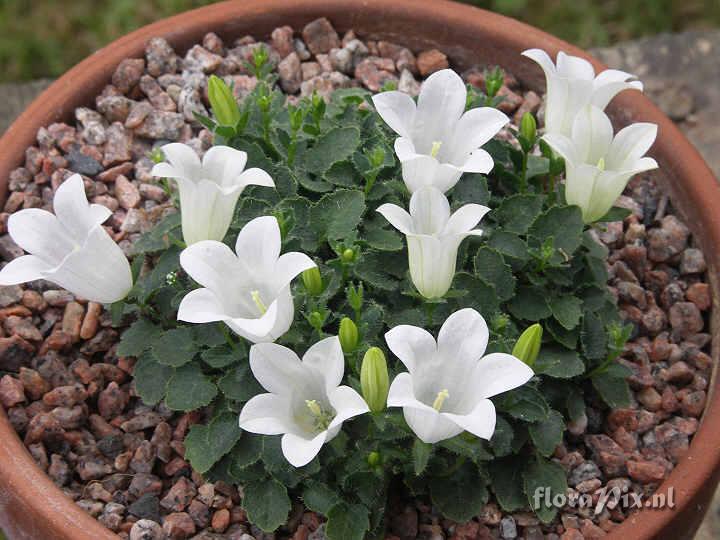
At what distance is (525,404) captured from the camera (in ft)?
6.02

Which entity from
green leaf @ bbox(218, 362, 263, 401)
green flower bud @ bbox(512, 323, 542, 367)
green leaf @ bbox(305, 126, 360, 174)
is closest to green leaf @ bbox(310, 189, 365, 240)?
green leaf @ bbox(305, 126, 360, 174)

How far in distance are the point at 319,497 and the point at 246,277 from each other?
433 millimetres

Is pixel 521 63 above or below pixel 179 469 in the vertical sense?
above

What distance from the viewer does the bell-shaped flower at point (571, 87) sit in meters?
1.95

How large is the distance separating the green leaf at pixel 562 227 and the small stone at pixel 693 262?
1.41ft

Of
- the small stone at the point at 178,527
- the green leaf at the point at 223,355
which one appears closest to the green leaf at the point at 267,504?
the small stone at the point at 178,527

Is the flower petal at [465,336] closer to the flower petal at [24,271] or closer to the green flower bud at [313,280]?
the green flower bud at [313,280]

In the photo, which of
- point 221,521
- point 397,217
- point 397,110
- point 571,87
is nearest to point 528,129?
point 571,87

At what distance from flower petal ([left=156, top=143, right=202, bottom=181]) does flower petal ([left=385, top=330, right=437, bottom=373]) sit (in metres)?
0.47

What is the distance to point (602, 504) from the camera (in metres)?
1.94

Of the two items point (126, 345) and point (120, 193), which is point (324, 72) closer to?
point (120, 193)

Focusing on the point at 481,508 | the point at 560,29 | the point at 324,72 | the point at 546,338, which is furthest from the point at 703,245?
the point at 560,29

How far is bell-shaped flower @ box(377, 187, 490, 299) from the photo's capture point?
63.9 inches

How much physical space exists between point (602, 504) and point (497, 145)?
2.58 ft
